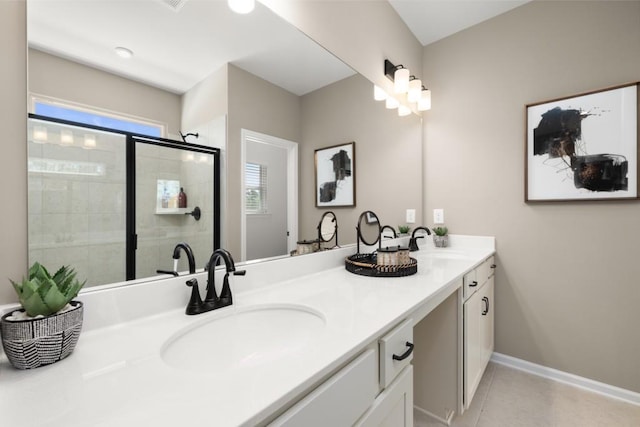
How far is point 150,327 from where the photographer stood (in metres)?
0.75

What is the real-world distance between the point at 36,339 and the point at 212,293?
0.41m

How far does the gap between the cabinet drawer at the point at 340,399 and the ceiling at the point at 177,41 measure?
36.3 inches

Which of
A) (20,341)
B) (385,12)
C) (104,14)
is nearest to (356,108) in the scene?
(385,12)

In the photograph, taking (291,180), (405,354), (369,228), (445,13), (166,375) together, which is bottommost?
(405,354)

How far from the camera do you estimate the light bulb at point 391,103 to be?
6.61 feet

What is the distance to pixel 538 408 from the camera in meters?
1.62

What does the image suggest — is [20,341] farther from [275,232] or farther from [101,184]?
[275,232]

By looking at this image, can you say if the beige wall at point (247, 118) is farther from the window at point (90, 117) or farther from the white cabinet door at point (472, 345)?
the white cabinet door at point (472, 345)

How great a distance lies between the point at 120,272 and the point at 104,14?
0.70 m

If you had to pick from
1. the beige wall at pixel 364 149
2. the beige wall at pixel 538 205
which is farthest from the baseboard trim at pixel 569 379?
the beige wall at pixel 364 149

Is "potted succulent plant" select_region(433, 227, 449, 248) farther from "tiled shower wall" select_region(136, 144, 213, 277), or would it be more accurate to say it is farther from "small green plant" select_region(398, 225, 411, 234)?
"tiled shower wall" select_region(136, 144, 213, 277)

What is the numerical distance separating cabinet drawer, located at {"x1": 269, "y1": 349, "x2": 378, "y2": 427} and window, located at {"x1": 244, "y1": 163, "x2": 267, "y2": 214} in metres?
0.68

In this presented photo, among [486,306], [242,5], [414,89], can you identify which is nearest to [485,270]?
[486,306]

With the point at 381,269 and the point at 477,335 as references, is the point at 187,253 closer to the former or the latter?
the point at 381,269
